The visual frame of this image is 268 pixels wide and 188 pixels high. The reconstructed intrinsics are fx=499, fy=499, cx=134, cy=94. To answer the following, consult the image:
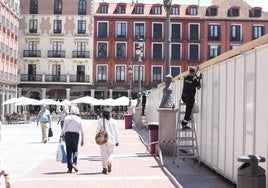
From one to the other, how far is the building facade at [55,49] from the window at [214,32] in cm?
1586

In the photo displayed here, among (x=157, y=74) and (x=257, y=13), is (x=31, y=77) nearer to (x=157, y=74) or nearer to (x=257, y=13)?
(x=157, y=74)

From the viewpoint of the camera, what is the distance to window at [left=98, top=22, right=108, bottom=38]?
66375mm

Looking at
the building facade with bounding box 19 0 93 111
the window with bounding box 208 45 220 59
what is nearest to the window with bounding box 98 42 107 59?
the building facade with bounding box 19 0 93 111

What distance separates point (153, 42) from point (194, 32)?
5.69 m

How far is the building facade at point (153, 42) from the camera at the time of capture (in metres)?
66.1

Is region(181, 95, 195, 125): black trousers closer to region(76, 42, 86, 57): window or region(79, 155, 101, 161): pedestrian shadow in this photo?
region(79, 155, 101, 161): pedestrian shadow

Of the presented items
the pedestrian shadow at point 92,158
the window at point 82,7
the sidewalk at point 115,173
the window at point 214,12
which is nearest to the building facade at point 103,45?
the window at point 82,7

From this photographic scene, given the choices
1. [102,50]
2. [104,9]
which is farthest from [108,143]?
[104,9]

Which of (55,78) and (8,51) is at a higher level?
(8,51)

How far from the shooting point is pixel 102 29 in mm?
66625

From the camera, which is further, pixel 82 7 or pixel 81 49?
pixel 82 7

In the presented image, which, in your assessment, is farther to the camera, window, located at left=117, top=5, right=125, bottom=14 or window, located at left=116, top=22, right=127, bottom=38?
window, located at left=117, top=5, right=125, bottom=14

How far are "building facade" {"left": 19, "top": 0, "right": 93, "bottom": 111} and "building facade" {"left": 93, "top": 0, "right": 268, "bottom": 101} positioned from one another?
5.30 feet

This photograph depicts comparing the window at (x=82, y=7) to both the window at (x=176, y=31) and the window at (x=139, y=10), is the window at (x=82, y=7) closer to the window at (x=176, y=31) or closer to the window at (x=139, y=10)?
the window at (x=139, y=10)
